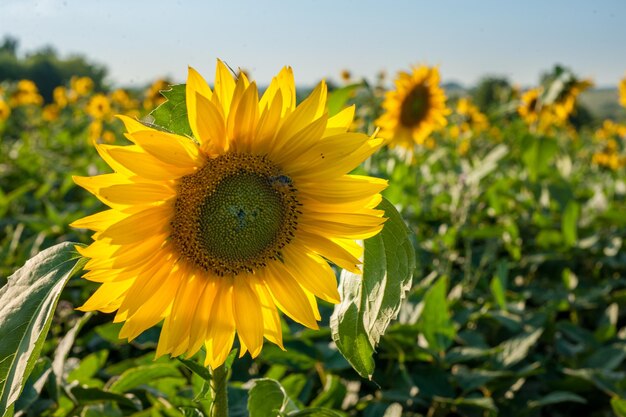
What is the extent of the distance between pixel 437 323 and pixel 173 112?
4.16 ft

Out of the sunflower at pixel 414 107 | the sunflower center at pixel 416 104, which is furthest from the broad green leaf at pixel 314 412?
the sunflower center at pixel 416 104

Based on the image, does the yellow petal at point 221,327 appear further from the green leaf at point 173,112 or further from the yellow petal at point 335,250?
the green leaf at point 173,112

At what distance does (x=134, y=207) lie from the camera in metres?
1.14

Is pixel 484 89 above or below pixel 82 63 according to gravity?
above

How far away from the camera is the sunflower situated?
476 cm

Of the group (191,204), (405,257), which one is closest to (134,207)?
(191,204)

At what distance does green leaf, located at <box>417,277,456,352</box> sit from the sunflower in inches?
109

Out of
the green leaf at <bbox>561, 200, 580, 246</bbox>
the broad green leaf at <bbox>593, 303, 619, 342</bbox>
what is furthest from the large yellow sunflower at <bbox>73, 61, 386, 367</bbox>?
the green leaf at <bbox>561, 200, 580, 246</bbox>

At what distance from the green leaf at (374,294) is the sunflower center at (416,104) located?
3.72 m

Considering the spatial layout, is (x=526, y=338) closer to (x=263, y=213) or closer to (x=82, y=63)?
(x=263, y=213)

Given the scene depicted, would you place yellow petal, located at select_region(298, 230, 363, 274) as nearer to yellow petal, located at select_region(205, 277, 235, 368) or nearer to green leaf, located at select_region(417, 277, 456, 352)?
yellow petal, located at select_region(205, 277, 235, 368)

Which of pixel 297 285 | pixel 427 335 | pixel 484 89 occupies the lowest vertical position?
pixel 427 335

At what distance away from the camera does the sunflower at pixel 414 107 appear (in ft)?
15.6

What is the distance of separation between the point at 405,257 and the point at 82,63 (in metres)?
44.7
